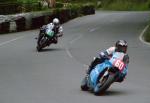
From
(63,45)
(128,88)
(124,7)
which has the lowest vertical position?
(124,7)

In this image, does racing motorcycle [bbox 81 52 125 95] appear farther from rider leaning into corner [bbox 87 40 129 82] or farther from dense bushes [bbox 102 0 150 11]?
dense bushes [bbox 102 0 150 11]

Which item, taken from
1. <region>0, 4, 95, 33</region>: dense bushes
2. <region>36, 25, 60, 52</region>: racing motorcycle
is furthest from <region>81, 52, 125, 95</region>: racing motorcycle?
<region>0, 4, 95, 33</region>: dense bushes

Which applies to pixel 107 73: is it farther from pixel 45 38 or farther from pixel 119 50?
pixel 45 38

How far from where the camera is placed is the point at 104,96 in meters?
14.7

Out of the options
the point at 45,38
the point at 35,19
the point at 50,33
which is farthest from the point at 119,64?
the point at 35,19

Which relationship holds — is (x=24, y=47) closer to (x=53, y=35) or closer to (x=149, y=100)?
(x=53, y=35)

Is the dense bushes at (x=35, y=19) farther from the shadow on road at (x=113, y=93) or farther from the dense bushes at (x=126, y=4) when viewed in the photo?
the shadow on road at (x=113, y=93)

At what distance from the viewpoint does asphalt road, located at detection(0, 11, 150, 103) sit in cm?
1457

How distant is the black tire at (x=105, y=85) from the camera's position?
48.0ft

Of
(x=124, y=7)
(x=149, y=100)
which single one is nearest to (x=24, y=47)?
(x=149, y=100)

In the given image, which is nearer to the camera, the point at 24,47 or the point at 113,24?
the point at 24,47

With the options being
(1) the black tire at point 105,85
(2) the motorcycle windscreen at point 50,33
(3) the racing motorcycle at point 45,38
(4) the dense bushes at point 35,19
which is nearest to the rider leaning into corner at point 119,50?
(1) the black tire at point 105,85

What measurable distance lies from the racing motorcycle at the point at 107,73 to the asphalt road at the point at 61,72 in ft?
0.71

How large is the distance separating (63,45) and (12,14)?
19029mm
